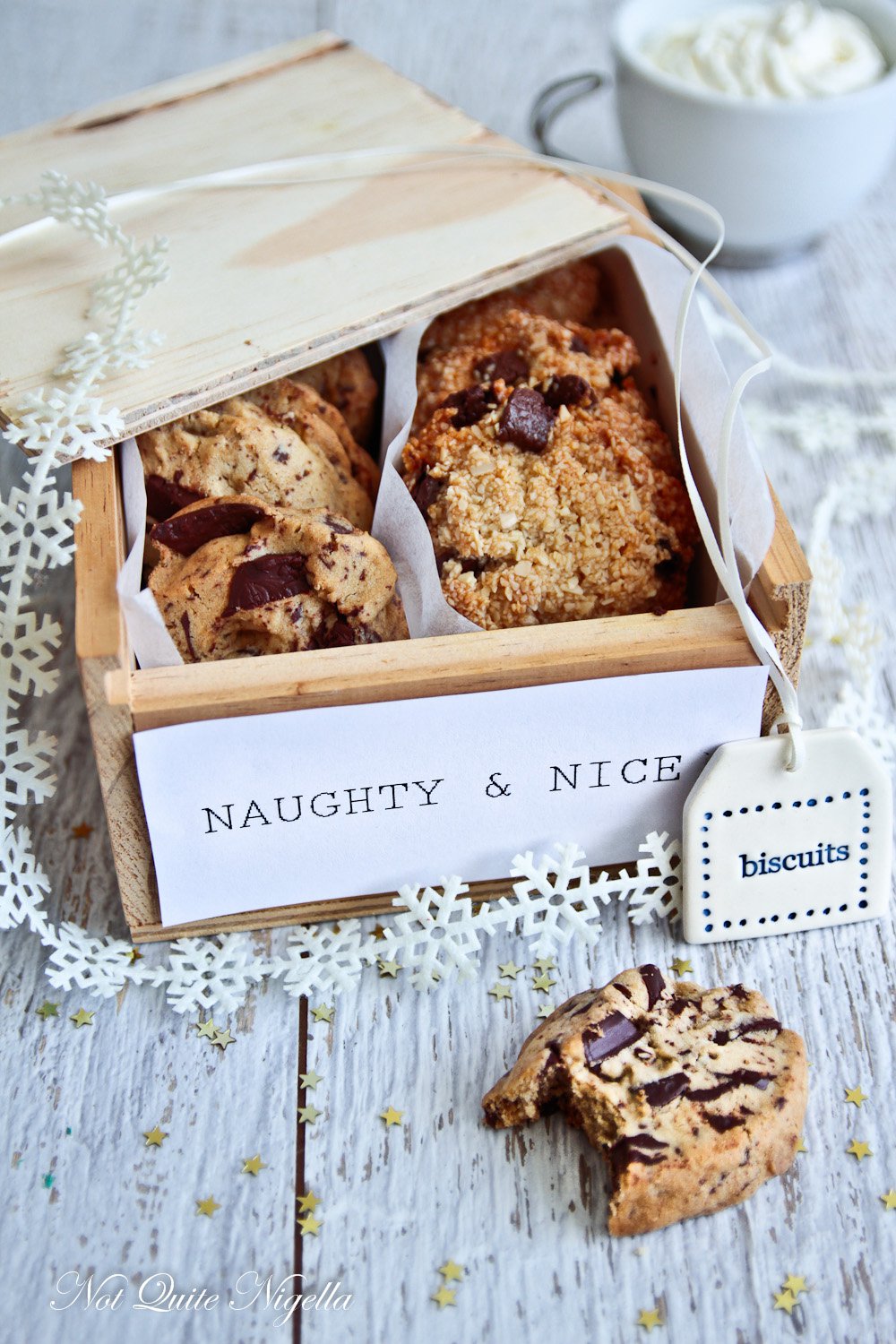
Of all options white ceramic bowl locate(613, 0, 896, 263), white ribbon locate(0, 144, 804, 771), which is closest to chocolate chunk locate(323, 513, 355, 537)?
white ribbon locate(0, 144, 804, 771)

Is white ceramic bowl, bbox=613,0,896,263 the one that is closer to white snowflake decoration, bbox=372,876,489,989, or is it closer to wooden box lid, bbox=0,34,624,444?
wooden box lid, bbox=0,34,624,444

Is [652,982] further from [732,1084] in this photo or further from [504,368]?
[504,368]

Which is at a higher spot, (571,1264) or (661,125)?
(661,125)

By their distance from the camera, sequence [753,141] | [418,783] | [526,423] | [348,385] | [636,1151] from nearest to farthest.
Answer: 1. [636,1151]
2. [418,783]
3. [526,423]
4. [348,385]
5. [753,141]

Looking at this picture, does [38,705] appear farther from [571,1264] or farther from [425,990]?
[571,1264]

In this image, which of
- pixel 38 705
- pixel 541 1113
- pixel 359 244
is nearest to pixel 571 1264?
pixel 541 1113

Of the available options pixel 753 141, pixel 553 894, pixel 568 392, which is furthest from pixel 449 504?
pixel 753 141
